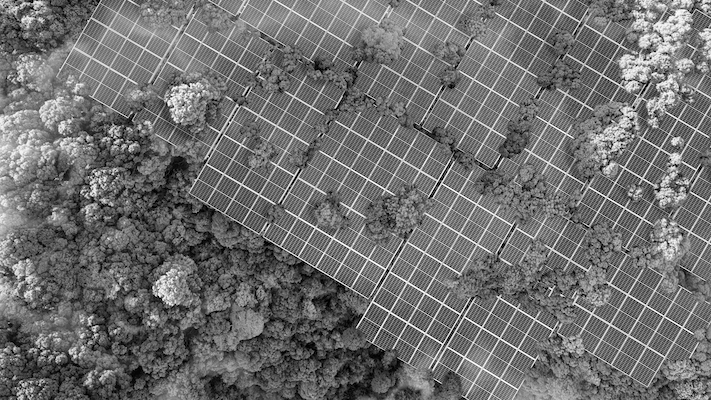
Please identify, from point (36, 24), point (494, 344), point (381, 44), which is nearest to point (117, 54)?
point (36, 24)

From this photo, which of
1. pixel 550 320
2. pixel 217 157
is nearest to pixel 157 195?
pixel 217 157

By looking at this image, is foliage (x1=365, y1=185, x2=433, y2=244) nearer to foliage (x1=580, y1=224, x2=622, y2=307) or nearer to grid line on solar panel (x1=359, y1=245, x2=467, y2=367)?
grid line on solar panel (x1=359, y1=245, x2=467, y2=367)

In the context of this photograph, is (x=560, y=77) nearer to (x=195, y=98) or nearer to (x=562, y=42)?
(x=562, y=42)

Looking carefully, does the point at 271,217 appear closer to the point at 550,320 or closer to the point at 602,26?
the point at 550,320

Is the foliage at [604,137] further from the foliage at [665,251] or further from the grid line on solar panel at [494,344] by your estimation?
the grid line on solar panel at [494,344]

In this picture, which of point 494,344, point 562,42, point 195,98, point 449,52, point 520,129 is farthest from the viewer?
point 494,344
